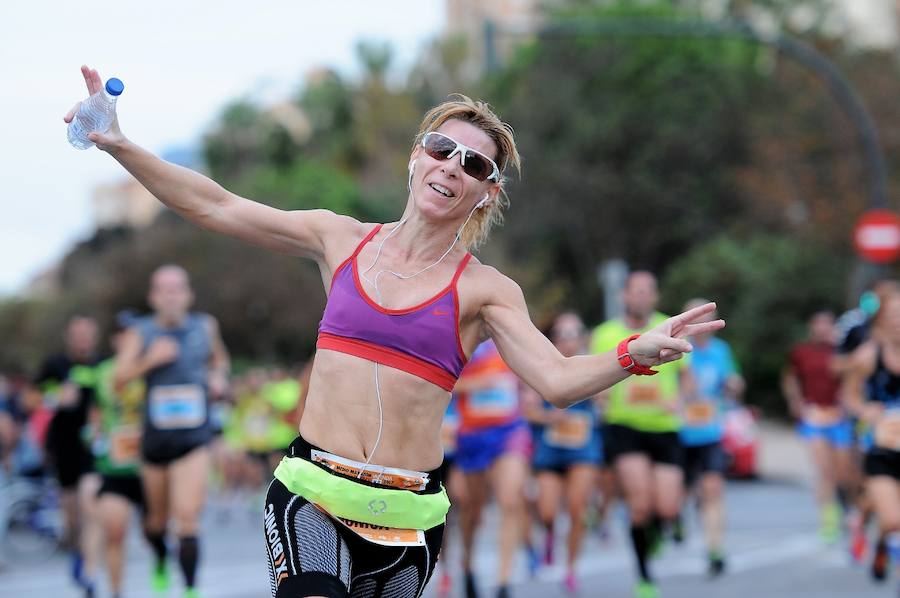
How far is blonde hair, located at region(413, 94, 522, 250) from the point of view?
16.4 feet

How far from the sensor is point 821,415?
53.0ft

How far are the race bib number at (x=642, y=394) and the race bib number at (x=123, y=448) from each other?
12.2 ft

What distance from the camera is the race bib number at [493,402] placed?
11766 mm

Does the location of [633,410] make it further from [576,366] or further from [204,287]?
[204,287]

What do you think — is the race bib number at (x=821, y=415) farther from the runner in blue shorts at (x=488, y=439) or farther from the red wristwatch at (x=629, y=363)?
the red wristwatch at (x=629, y=363)

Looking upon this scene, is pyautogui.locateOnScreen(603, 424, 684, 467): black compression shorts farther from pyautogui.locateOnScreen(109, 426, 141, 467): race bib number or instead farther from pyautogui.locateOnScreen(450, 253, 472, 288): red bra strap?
pyautogui.locateOnScreen(450, 253, 472, 288): red bra strap

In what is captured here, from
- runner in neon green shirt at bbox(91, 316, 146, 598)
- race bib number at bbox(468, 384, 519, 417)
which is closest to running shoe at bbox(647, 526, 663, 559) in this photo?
race bib number at bbox(468, 384, 519, 417)

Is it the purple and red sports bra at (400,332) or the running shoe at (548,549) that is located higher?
the running shoe at (548,549)

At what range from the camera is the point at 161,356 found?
1008 cm

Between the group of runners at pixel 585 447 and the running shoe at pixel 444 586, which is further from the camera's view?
the running shoe at pixel 444 586

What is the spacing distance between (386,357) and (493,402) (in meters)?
7.21

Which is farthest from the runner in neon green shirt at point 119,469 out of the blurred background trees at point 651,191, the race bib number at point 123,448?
the blurred background trees at point 651,191

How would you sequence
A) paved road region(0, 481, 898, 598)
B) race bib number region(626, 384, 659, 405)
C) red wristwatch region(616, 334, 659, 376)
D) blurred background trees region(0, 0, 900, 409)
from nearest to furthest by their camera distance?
red wristwatch region(616, 334, 659, 376)
race bib number region(626, 384, 659, 405)
paved road region(0, 481, 898, 598)
blurred background trees region(0, 0, 900, 409)

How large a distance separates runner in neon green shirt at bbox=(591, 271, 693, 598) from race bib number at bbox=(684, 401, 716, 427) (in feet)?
4.61
